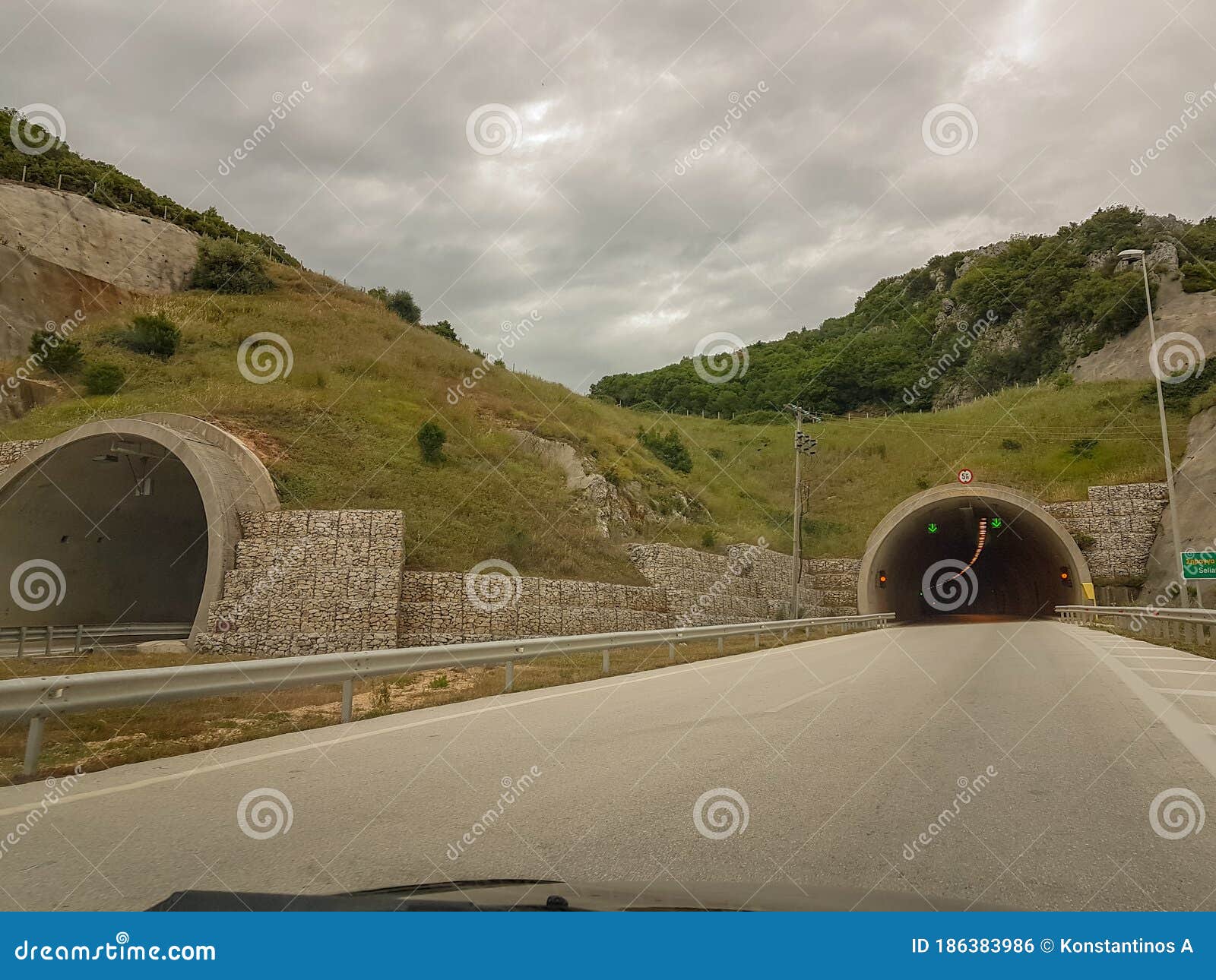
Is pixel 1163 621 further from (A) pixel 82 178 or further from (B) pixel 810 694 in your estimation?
(A) pixel 82 178

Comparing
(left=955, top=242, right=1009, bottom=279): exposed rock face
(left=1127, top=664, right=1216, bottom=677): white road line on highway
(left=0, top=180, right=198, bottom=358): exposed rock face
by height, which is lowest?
(left=1127, top=664, right=1216, bottom=677): white road line on highway

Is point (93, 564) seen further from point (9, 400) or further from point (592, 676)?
point (592, 676)

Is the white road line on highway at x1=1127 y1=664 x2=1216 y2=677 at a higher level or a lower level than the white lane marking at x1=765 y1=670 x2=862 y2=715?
higher

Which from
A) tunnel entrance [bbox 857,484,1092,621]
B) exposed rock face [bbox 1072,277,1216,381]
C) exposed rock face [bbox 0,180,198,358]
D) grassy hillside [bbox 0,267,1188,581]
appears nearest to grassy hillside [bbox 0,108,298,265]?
exposed rock face [bbox 0,180,198,358]

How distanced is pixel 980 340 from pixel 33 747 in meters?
112

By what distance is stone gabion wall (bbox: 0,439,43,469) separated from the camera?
92.6ft

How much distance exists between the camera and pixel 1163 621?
85.0 ft

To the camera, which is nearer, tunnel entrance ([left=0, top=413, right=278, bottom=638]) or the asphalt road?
the asphalt road

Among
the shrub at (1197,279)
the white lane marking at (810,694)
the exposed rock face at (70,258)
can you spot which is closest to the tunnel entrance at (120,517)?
the white lane marking at (810,694)

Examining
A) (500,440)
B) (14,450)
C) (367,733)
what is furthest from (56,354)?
(367,733)

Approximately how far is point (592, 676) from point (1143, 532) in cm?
3924

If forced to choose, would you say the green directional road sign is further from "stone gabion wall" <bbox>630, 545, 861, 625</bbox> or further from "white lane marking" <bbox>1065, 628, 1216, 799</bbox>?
"stone gabion wall" <bbox>630, 545, 861, 625</bbox>

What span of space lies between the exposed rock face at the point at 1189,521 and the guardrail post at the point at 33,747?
136ft

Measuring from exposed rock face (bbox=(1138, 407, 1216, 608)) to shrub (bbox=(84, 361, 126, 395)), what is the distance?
47143 millimetres
